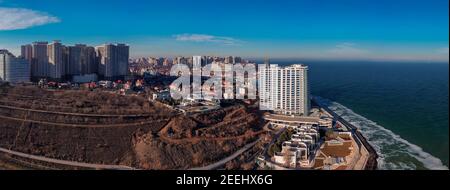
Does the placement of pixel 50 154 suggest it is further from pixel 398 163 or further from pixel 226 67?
pixel 226 67

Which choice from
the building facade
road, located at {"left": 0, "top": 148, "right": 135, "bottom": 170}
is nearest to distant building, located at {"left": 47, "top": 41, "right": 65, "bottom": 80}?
the building facade

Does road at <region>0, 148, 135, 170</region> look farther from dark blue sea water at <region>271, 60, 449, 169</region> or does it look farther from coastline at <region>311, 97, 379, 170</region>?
dark blue sea water at <region>271, 60, 449, 169</region>

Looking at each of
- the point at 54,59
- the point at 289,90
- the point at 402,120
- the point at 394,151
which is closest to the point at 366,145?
the point at 394,151

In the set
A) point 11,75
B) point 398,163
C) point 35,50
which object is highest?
point 35,50

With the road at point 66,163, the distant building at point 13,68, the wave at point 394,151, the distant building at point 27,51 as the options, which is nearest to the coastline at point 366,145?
the wave at point 394,151

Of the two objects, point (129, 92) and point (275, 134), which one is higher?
point (129, 92)

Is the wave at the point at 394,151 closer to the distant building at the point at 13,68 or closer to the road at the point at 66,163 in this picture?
the road at the point at 66,163

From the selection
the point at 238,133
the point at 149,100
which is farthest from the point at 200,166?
the point at 149,100
